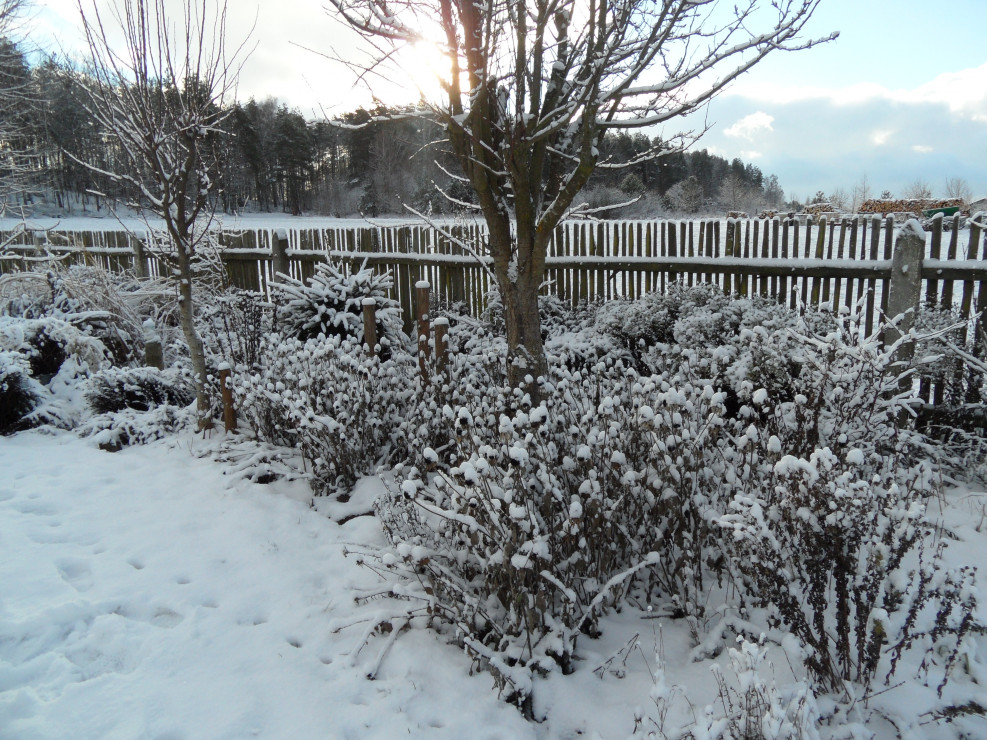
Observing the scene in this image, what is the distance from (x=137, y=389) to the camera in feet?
17.3

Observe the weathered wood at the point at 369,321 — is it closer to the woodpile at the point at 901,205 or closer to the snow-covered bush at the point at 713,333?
the snow-covered bush at the point at 713,333

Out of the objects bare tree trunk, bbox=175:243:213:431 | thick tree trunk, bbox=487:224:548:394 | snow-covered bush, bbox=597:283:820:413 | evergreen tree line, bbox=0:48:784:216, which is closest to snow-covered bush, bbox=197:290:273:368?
bare tree trunk, bbox=175:243:213:431

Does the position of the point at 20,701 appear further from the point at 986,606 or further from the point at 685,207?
the point at 685,207

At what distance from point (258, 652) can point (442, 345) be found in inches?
96.5

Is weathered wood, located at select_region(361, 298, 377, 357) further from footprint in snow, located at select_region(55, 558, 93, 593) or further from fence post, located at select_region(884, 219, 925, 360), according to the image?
fence post, located at select_region(884, 219, 925, 360)

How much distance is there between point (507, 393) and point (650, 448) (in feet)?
3.91

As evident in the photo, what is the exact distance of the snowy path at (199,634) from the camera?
6.48 feet

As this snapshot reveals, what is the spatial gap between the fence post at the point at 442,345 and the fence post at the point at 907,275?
320 cm

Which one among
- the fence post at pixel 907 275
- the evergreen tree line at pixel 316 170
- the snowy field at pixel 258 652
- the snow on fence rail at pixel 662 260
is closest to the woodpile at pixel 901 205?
the evergreen tree line at pixel 316 170

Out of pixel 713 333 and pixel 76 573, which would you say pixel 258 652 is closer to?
pixel 76 573

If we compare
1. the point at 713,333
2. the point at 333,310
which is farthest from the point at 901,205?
the point at 333,310

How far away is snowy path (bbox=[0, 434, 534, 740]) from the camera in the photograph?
1.98 meters

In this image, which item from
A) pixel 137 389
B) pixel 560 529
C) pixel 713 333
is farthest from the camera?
pixel 137 389

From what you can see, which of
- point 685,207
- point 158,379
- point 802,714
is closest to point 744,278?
point 802,714
